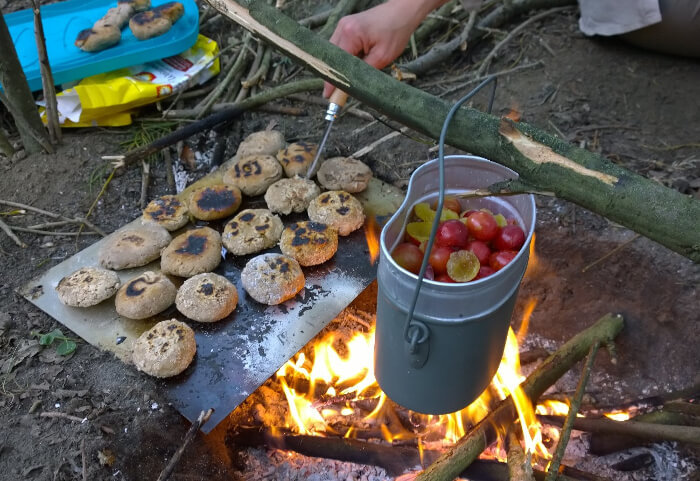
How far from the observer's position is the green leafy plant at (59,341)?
2.58 m

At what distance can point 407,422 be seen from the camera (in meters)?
2.74

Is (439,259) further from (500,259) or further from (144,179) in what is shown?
(144,179)

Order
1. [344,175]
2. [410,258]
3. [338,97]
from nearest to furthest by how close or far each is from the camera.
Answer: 1. [410,258]
2. [338,97]
3. [344,175]

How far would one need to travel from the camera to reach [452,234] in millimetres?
1952

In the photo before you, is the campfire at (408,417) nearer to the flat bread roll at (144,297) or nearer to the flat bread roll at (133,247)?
the flat bread roll at (144,297)

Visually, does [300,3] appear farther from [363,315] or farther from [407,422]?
[407,422]

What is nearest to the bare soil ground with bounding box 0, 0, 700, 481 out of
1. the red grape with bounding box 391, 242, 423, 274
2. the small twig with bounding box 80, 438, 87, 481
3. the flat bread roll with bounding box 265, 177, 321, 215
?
the small twig with bounding box 80, 438, 87, 481

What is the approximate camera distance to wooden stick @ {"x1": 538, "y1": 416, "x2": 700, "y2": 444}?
220cm

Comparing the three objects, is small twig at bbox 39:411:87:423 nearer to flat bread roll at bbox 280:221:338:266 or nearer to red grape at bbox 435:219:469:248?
flat bread roll at bbox 280:221:338:266

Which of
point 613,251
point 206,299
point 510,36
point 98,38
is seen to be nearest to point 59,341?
point 206,299

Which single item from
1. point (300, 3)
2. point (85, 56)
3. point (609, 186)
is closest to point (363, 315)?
point (609, 186)

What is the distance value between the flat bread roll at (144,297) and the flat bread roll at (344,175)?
113cm

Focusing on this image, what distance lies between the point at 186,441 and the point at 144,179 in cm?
200

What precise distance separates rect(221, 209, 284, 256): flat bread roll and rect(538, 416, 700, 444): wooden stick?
5.45 ft
